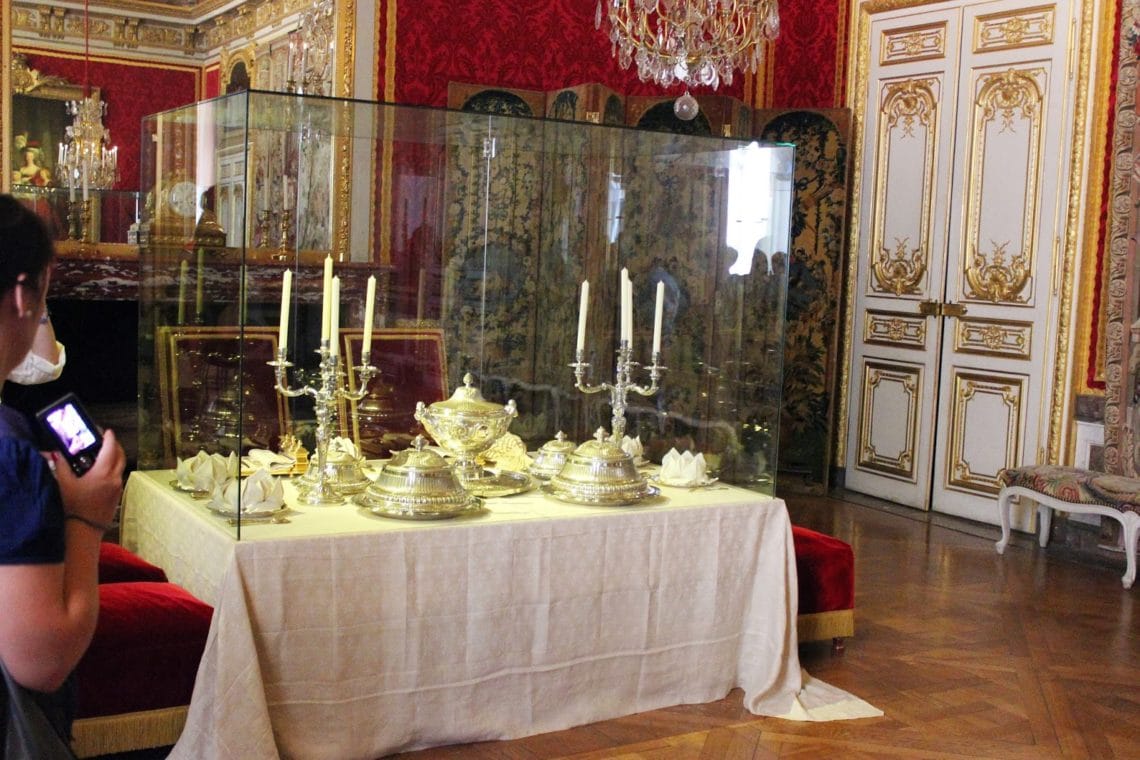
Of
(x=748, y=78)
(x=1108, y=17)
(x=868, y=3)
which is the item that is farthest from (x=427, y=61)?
(x=1108, y=17)

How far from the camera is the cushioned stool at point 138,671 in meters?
2.96

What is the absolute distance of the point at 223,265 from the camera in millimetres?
3154

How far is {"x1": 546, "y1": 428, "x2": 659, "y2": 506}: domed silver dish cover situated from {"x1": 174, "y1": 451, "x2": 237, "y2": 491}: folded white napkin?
950 mm

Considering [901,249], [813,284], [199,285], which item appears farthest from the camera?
[813,284]

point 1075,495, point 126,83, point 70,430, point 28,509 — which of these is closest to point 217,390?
point 70,430

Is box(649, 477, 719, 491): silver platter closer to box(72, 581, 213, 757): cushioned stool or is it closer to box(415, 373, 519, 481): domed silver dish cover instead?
box(415, 373, 519, 481): domed silver dish cover

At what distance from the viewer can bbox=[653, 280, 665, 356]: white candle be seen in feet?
12.6

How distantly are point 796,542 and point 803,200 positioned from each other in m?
3.94

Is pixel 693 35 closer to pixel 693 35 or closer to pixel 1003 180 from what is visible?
pixel 693 35

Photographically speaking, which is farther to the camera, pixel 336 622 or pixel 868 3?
pixel 868 3

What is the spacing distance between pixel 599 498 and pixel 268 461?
3.00ft

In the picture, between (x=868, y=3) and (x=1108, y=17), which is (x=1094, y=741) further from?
(x=868, y=3)

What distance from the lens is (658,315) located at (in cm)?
384

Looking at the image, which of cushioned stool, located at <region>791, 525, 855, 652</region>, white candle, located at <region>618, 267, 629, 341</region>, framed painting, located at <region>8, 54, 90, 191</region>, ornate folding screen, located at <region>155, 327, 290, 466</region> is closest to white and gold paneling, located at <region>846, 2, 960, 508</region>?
cushioned stool, located at <region>791, 525, 855, 652</region>
